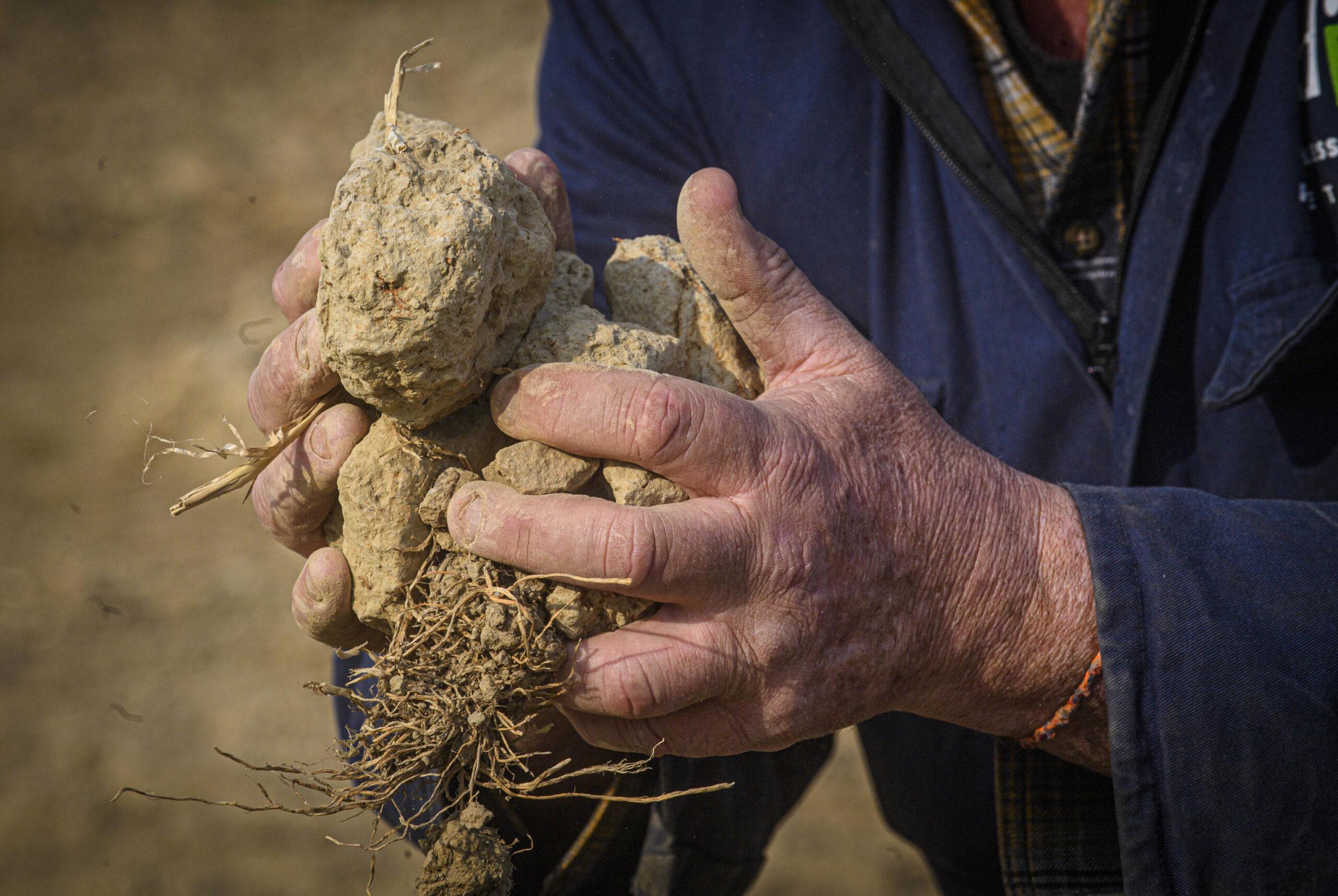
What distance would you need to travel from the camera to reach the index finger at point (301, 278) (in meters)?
1.63

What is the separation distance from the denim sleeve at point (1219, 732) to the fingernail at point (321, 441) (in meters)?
1.38

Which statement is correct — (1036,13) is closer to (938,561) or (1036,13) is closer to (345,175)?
(938,561)

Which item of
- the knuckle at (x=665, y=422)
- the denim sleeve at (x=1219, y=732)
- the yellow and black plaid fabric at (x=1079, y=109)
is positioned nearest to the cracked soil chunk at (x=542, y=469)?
the knuckle at (x=665, y=422)

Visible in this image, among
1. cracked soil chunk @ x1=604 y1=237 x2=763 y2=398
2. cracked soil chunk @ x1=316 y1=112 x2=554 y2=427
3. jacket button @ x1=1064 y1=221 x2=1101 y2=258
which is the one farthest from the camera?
jacket button @ x1=1064 y1=221 x2=1101 y2=258

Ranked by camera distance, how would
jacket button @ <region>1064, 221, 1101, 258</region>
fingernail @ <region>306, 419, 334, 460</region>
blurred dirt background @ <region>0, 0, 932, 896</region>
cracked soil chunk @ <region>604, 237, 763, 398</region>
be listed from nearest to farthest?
fingernail @ <region>306, 419, 334, 460</region>
cracked soil chunk @ <region>604, 237, 763, 398</region>
jacket button @ <region>1064, 221, 1101, 258</region>
blurred dirt background @ <region>0, 0, 932, 896</region>

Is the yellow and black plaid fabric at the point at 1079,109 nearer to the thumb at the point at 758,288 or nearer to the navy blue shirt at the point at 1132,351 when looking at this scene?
the navy blue shirt at the point at 1132,351

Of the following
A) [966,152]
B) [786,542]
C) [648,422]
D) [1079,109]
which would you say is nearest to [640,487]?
[648,422]

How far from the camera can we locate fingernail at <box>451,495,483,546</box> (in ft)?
4.78

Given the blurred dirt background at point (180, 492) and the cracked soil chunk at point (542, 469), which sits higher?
the cracked soil chunk at point (542, 469)

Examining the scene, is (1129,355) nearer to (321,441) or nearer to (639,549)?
(639,549)

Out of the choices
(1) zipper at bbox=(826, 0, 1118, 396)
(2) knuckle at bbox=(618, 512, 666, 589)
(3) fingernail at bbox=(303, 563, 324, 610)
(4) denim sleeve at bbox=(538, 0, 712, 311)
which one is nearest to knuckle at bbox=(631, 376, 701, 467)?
(2) knuckle at bbox=(618, 512, 666, 589)

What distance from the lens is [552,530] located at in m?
1.41

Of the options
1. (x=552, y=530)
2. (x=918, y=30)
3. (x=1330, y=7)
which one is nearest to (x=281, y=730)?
(x=552, y=530)

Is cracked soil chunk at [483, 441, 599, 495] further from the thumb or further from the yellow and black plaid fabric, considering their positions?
the yellow and black plaid fabric
